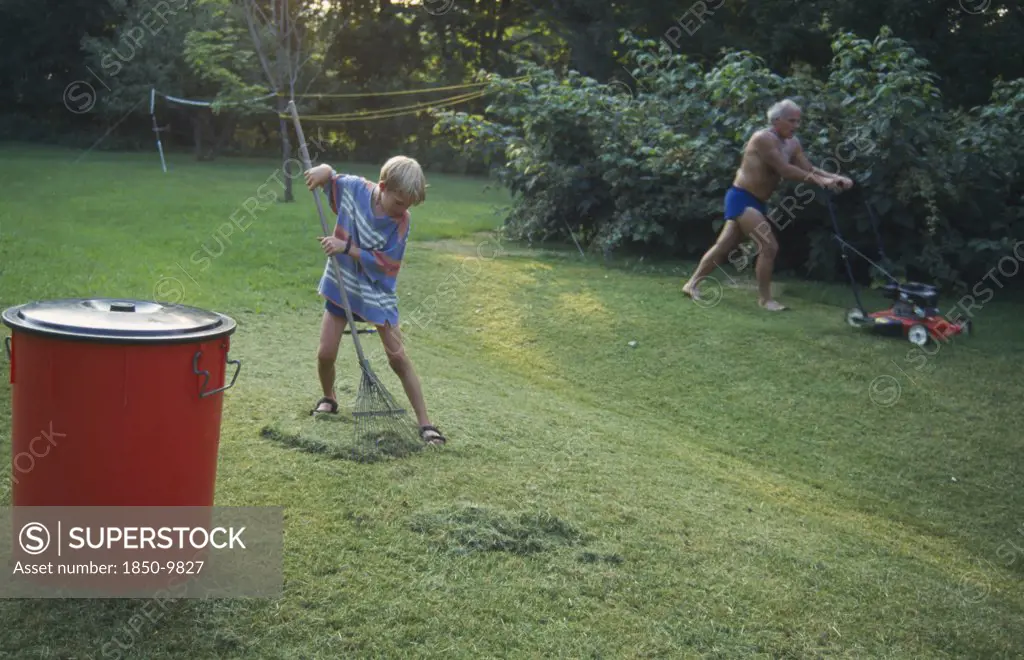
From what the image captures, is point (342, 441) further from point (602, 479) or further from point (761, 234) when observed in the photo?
point (761, 234)

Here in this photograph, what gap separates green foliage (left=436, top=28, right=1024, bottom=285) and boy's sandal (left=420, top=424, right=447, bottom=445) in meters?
6.73

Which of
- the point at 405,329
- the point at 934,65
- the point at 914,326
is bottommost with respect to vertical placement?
the point at 405,329

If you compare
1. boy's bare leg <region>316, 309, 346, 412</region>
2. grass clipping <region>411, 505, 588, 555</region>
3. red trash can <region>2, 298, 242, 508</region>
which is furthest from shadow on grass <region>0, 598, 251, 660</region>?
boy's bare leg <region>316, 309, 346, 412</region>

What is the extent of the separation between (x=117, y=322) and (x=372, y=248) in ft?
6.57

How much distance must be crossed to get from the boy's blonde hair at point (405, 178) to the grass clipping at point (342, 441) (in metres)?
1.20

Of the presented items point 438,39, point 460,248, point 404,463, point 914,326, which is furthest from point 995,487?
point 438,39

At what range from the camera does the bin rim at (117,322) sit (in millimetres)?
3029

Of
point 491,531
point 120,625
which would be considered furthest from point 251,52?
point 120,625

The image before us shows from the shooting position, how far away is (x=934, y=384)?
7.58 meters

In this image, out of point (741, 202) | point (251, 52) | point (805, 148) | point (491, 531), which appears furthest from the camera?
point (251, 52)

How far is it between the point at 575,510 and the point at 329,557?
1.23 metres

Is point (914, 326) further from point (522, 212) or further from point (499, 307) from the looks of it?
point (522, 212)

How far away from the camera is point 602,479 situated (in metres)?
5.08

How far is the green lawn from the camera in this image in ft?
11.3
